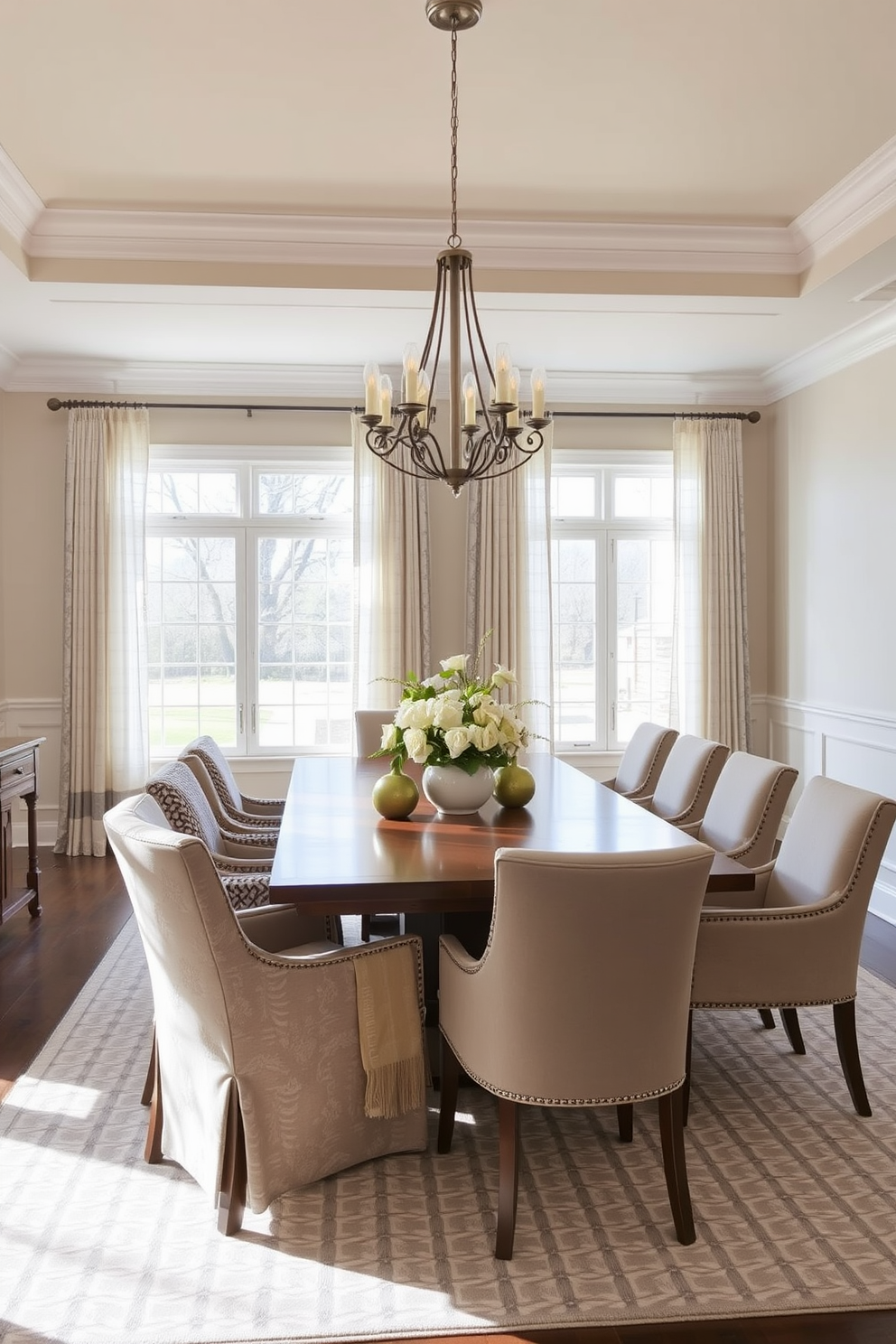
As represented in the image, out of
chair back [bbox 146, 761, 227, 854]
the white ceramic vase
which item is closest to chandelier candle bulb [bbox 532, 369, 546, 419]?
the white ceramic vase

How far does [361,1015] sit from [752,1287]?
100 cm

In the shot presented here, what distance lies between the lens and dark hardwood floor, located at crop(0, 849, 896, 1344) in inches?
76.2

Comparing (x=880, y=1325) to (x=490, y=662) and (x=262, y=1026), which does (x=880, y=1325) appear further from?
(x=490, y=662)

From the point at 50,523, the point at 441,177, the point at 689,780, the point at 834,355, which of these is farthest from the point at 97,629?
the point at 834,355

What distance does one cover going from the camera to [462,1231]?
7.41 feet

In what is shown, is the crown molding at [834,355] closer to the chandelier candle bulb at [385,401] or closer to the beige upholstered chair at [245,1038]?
the chandelier candle bulb at [385,401]

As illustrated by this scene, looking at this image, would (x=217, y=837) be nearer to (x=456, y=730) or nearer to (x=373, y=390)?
(x=456, y=730)

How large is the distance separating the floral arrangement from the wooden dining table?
20 cm

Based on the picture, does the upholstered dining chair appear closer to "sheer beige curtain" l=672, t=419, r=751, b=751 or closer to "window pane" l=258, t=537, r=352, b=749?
"sheer beige curtain" l=672, t=419, r=751, b=751

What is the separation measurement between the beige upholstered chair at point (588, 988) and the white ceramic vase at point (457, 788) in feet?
3.07

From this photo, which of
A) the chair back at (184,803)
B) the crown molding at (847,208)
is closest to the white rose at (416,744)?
the chair back at (184,803)

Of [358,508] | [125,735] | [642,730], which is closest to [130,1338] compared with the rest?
[642,730]

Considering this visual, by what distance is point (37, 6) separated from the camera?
2.87 m

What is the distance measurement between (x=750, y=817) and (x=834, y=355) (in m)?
3.14
